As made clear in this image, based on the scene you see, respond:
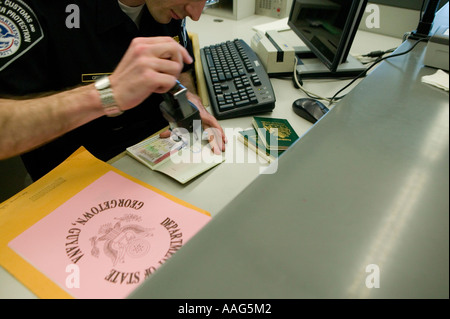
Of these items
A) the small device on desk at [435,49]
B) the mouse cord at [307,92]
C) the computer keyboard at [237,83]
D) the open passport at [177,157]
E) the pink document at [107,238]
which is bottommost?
the pink document at [107,238]

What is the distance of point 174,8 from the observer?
36.0 inches

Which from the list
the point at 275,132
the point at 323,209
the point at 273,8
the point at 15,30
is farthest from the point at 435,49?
the point at 273,8

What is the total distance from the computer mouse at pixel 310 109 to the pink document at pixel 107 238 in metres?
0.44

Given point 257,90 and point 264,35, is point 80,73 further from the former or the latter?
point 264,35

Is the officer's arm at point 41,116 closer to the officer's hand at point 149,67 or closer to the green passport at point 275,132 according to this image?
the officer's hand at point 149,67

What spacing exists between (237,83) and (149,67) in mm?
371

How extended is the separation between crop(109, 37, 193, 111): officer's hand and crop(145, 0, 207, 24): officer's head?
326 mm

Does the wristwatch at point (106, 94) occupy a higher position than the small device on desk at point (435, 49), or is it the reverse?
the small device on desk at point (435, 49)

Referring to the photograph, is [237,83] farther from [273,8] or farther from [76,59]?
[273,8]

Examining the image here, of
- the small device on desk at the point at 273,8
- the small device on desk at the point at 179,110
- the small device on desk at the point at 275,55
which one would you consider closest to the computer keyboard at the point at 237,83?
the small device on desk at the point at 275,55

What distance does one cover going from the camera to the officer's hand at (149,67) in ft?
2.02

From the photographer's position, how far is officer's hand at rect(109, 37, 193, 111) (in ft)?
2.02

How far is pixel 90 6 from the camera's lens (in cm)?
91

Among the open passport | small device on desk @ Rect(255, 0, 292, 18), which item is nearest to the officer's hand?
the open passport
